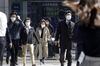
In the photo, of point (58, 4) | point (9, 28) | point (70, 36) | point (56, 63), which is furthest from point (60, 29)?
point (58, 4)

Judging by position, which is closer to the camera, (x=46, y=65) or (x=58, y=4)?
(x=46, y=65)

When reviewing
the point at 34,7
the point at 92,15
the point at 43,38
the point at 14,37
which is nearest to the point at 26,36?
the point at 14,37

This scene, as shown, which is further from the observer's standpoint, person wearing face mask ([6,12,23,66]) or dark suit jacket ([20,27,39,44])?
person wearing face mask ([6,12,23,66])

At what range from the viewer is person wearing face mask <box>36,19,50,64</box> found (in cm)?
1593

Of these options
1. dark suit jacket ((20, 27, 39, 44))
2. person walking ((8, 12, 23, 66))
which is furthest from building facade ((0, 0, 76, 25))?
dark suit jacket ((20, 27, 39, 44))

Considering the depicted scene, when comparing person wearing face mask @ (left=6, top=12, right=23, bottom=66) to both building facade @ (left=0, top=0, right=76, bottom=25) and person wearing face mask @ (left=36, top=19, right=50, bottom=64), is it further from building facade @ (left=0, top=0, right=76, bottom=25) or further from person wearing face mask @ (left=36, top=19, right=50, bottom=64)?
building facade @ (left=0, top=0, right=76, bottom=25)

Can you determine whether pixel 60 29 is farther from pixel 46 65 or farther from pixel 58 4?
pixel 58 4

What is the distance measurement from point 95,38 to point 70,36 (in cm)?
960

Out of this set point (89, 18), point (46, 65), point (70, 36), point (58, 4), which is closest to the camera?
point (89, 18)

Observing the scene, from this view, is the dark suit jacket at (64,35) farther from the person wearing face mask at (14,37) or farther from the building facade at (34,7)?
the building facade at (34,7)

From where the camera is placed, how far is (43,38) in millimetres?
16047

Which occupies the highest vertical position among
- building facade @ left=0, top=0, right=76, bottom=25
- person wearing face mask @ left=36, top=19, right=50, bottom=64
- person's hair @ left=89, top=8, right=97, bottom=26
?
person's hair @ left=89, top=8, right=97, bottom=26

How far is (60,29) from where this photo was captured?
1386 cm

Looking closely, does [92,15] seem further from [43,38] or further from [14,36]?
[43,38]
